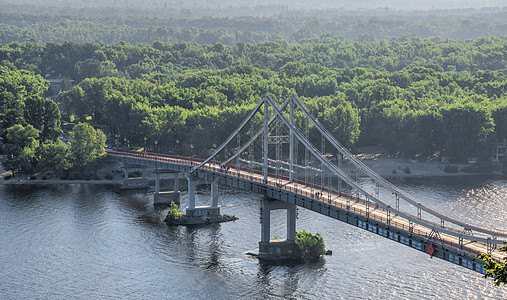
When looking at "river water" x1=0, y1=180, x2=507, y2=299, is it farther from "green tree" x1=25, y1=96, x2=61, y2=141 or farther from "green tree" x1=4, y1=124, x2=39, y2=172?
"green tree" x1=25, y1=96, x2=61, y2=141

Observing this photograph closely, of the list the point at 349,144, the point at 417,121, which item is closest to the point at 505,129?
the point at 417,121

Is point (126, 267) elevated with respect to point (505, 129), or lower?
lower

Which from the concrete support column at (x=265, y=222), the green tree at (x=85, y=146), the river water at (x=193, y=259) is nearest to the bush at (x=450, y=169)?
the river water at (x=193, y=259)

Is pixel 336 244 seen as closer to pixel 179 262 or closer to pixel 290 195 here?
pixel 290 195

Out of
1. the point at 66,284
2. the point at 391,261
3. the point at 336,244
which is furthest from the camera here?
the point at 336,244

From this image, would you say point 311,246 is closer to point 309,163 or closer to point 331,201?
point 331,201

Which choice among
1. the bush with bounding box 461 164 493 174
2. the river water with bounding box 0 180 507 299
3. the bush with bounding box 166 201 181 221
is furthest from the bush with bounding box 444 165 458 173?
the bush with bounding box 166 201 181 221

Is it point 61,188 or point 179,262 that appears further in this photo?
point 61,188

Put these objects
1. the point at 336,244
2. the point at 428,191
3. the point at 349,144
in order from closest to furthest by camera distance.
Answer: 1. the point at 336,244
2. the point at 428,191
3. the point at 349,144
